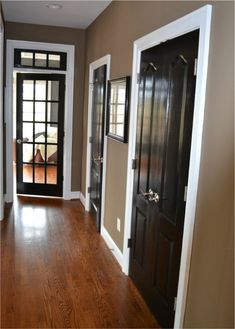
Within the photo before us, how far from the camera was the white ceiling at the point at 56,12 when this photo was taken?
153 inches

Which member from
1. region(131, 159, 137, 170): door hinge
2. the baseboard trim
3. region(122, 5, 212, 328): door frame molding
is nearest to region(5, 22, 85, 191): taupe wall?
the baseboard trim

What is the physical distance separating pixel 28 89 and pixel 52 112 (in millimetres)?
523

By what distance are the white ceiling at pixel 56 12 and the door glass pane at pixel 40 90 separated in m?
0.88

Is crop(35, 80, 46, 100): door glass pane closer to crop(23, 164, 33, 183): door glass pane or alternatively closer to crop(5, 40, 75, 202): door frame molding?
crop(5, 40, 75, 202): door frame molding

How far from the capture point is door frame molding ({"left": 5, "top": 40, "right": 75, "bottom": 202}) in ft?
16.1

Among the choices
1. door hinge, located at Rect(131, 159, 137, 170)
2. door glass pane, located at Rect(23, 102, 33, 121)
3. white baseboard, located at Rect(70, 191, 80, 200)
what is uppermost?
door glass pane, located at Rect(23, 102, 33, 121)

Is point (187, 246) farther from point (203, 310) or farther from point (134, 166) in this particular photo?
point (134, 166)

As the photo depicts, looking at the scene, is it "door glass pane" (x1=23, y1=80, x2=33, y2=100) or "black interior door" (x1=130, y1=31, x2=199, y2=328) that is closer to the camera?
"black interior door" (x1=130, y1=31, x2=199, y2=328)

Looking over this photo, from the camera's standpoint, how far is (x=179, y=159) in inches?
82.0

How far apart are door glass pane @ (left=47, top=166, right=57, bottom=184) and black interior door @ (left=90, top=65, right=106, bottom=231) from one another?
3.32ft

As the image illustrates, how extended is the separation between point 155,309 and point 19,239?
6.34ft

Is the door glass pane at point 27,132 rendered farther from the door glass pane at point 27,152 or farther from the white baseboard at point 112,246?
the white baseboard at point 112,246

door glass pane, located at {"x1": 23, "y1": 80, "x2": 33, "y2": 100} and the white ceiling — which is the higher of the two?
the white ceiling

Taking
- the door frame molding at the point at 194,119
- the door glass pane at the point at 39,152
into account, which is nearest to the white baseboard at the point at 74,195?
the door glass pane at the point at 39,152
